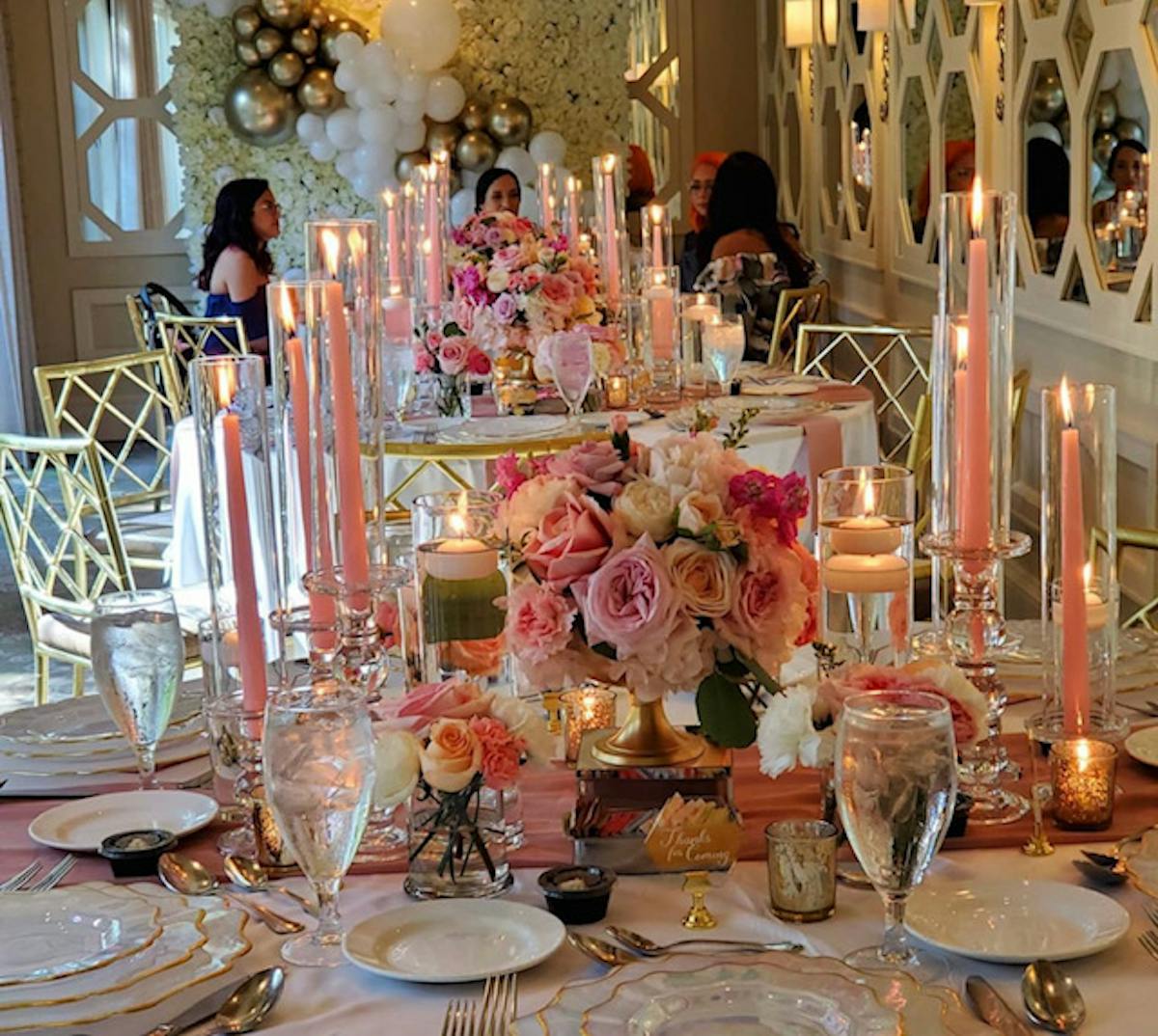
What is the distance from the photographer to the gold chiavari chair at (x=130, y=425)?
15.0 feet

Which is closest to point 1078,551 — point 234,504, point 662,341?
point 234,504

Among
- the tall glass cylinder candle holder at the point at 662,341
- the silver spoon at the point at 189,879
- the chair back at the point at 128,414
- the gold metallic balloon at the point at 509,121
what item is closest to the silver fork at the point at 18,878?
the silver spoon at the point at 189,879

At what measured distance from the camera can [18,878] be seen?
1.65m

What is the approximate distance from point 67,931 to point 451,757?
1.11 feet

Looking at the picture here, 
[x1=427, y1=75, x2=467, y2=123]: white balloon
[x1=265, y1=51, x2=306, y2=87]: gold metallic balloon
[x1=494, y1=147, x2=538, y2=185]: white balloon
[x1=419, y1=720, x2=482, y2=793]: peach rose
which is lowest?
[x1=419, y1=720, x2=482, y2=793]: peach rose

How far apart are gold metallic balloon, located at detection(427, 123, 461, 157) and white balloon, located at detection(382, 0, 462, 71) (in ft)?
1.05

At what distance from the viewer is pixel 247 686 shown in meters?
1.71

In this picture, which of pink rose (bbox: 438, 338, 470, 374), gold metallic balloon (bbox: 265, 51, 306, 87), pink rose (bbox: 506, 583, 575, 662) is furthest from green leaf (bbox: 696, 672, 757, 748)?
gold metallic balloon (bbox: 265, 51, 306, 87)

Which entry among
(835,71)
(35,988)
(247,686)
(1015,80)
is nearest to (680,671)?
(247,686)

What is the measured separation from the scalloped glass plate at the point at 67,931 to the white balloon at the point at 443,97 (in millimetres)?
7965

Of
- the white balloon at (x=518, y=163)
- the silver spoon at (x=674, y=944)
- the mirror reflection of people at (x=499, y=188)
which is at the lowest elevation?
the silver spoon at (x=674, y=944)

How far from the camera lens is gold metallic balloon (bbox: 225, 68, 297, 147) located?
931 centimetres

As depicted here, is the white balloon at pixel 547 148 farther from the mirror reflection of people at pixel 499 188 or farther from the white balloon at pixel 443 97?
the mirror reflection of people at pixel 499 188

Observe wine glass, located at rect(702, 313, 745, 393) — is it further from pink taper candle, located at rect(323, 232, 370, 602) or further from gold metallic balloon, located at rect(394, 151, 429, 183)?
gold metallic balloon, located at rect(394, 151, 429, 183)
